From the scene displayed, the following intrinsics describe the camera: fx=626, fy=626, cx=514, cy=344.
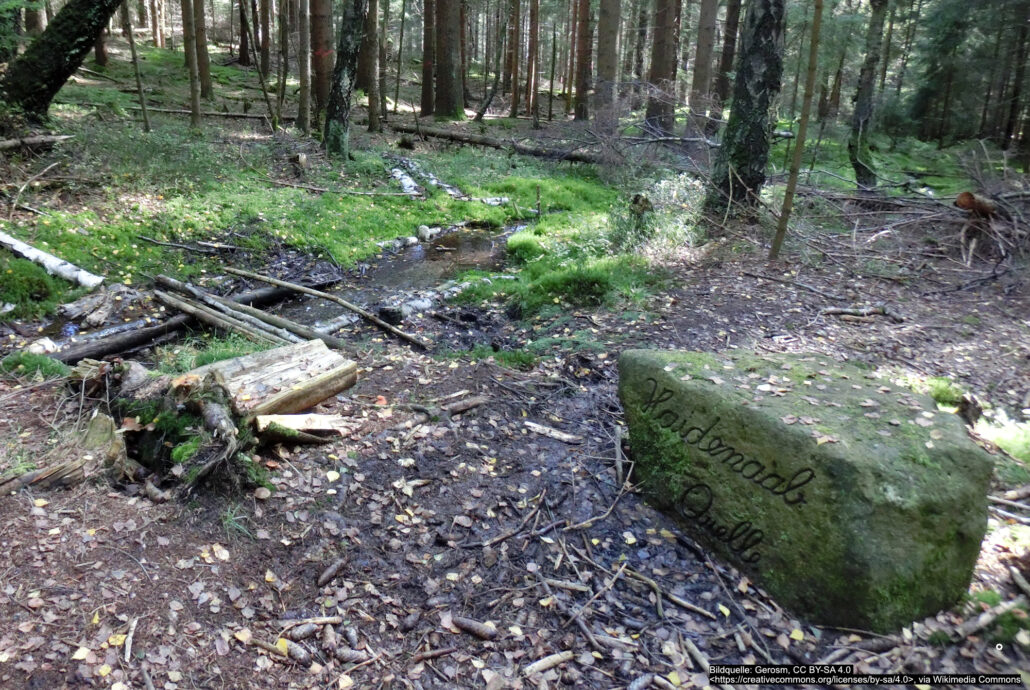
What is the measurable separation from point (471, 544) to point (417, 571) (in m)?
0.39

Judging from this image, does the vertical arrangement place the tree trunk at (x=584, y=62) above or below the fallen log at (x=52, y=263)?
above

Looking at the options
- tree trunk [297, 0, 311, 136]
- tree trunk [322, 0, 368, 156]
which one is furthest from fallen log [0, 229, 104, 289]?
tree trunk [297, 0, 311, 136]

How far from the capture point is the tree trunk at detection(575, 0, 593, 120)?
20156 mm

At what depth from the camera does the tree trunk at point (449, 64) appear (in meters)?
19.8

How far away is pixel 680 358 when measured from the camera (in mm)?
4395

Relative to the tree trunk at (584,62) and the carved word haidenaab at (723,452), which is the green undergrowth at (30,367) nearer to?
the carved word haidenaab at (723,452)

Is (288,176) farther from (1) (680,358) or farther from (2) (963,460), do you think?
(2) (963,460)

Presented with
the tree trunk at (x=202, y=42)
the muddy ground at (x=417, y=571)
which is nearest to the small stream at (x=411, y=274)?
the muddy ground at (x=417, y=571)

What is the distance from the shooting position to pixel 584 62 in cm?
2059

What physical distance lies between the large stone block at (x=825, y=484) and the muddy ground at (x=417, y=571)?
0.61 feet

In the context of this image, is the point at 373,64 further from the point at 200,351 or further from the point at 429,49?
the point at 200,351

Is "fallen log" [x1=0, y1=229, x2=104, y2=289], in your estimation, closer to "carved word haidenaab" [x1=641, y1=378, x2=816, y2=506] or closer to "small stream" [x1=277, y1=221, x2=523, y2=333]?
"small stream" [x1=277, y1=221, x2=523, y2=333]

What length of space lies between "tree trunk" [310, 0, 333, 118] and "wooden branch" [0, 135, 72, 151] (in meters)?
6.74

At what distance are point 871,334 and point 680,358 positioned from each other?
3364 millimetres
